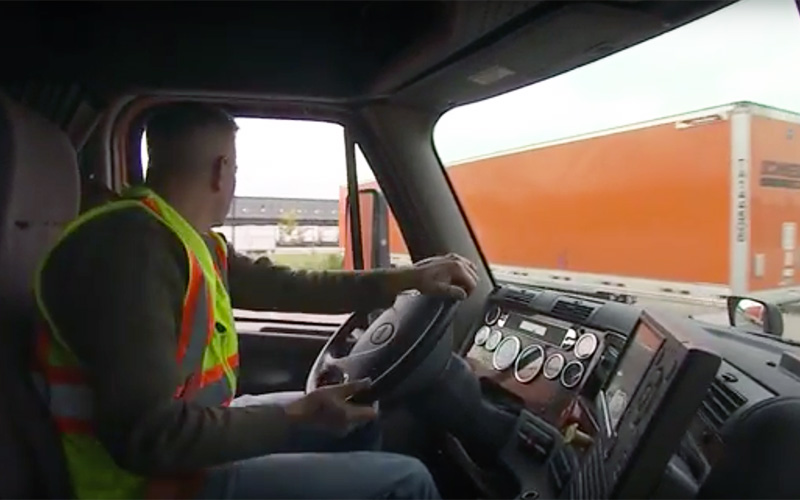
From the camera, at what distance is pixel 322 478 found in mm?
1528

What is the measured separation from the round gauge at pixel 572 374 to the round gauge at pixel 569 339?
7 centimetres

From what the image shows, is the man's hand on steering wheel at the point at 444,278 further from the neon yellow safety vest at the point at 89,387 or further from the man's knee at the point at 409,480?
the neon yellow safety vest at the point at 89,387

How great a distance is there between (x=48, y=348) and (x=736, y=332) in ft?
5.43

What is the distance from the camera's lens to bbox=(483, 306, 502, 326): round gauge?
2.49 metres

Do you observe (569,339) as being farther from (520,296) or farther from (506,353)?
(520,296)

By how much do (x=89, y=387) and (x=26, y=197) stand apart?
49cm

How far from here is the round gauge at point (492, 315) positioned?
2492 mm

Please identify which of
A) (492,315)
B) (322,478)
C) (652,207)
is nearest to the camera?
(322,478)

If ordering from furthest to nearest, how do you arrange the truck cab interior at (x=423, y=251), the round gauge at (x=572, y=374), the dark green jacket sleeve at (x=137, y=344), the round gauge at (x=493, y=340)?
1. the round gauge at (x=493, y=340)
2. the round gauge at (x=572, y=374)
3. the truck cab interior at (x=423, y=251)
4. the dark green jacket sleeve at (x=137, y=344)

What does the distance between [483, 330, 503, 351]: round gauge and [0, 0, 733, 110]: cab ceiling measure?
32.2 inches

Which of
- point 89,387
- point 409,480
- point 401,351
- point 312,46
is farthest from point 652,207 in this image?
point 89,387

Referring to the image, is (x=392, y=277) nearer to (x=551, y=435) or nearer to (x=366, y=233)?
(x=551, y=435)

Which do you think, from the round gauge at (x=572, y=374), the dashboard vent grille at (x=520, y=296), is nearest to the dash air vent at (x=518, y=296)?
the dashboard vent grille at (x=520, y=296)

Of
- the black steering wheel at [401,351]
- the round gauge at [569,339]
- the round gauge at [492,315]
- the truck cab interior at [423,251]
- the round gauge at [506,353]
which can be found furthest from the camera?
the round gauge at [492,315]
